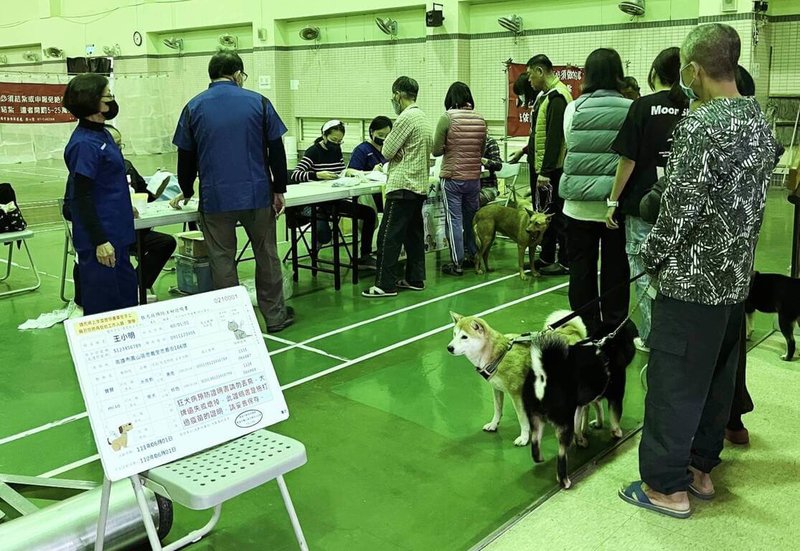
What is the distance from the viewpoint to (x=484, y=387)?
13.3ft

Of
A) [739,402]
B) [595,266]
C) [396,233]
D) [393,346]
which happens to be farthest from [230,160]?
Result: [739,402]

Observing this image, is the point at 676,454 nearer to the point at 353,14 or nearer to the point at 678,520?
the point at 678,520

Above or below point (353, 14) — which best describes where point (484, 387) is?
below

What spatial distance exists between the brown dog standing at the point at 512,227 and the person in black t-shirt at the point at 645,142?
6.85 feet

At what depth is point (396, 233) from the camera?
568 centimetres

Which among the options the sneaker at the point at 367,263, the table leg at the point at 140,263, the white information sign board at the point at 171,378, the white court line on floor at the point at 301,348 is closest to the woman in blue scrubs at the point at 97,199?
the white court line on floor at the point at 301,348

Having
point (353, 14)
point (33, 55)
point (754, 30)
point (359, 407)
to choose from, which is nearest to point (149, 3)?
point (33, 55)

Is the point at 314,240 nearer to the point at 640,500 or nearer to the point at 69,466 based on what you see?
the point at 69,466

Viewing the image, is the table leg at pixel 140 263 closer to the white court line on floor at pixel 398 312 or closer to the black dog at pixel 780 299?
the white court line on floor at pixel 398 312

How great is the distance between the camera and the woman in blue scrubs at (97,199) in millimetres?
3523

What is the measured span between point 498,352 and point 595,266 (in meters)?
1.42

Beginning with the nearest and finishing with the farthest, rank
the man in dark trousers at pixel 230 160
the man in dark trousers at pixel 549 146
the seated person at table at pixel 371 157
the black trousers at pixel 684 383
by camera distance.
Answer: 1. the black trousers at pixel 684 383
2. the man in dark trousers at pixel 230 160
3. the man in dark trousers at pixel 549 146
4. the seated person at table at pixel 371 157

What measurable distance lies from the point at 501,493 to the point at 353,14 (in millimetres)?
12864

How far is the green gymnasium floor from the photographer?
278cm
